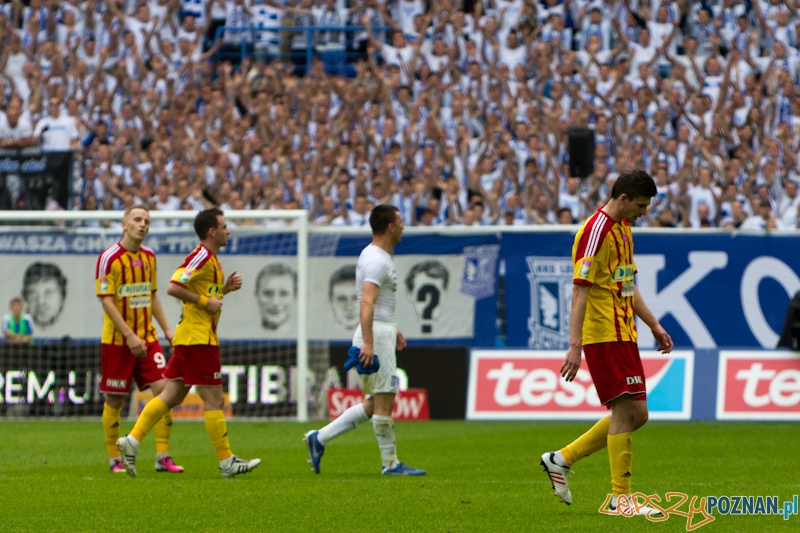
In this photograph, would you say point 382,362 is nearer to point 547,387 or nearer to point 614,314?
point 614,314

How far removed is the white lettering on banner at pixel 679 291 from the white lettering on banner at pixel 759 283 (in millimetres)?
413

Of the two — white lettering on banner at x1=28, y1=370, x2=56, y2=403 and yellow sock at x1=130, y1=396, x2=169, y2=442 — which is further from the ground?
yellow sock at x1=130, y1=396, x2=169, y2=442

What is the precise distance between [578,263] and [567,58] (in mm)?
14466

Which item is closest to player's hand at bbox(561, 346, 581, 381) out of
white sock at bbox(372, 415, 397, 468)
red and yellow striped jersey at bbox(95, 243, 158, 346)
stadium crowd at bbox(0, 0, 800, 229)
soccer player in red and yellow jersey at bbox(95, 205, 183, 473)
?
white sock at bbox(372, 415, 397, 468)

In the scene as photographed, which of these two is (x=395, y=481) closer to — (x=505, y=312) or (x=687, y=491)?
(x=687, y=491)

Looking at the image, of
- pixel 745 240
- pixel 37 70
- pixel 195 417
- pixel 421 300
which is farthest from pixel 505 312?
pixel 37 70

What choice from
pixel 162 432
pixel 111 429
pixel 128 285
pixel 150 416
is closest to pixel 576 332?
pixel 150 416

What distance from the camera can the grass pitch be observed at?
7.23 m

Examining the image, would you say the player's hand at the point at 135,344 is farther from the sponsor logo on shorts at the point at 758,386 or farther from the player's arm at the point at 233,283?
the sponsor logo on shorts at the point at 758,386

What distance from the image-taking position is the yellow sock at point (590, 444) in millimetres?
7633

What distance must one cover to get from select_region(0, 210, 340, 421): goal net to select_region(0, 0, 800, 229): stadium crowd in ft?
6.34

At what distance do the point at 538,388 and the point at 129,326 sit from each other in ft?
22.8

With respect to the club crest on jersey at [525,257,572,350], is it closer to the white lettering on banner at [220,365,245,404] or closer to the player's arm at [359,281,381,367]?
the white lettering on banner at [220,365,245,404]

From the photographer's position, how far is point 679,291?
1688cm
